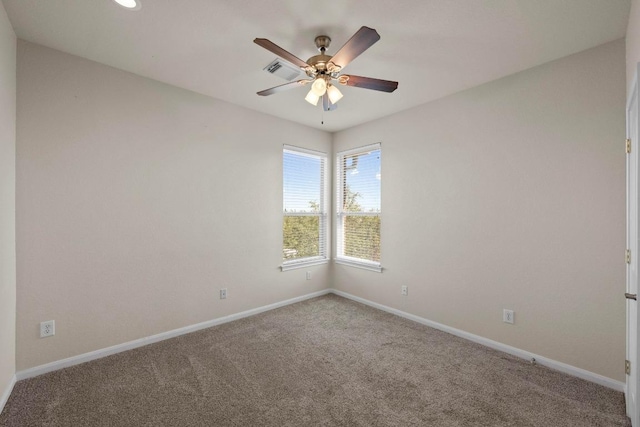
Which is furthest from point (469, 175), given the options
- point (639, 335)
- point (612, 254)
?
point (639, 335)

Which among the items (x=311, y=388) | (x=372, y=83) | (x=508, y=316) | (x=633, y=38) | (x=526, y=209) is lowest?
(x=311, y=388)

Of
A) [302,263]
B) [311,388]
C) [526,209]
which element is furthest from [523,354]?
[302,263]

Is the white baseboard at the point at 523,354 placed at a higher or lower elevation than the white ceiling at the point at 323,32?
lower

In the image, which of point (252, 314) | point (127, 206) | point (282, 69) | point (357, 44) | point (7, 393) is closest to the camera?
point (357, 44)

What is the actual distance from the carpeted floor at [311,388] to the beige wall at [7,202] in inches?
14.2

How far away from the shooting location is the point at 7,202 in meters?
2.00

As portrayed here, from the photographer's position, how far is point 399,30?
2.04 meters

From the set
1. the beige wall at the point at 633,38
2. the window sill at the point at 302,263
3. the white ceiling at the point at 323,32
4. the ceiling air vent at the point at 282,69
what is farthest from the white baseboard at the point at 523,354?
the ceiling air vent at the point at 282,69

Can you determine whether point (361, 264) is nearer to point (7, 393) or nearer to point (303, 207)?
point (303, 207)

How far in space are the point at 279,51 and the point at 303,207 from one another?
2651 mm

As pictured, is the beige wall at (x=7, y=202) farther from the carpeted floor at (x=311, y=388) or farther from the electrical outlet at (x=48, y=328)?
the carpeted floor at (x=311, y=388)

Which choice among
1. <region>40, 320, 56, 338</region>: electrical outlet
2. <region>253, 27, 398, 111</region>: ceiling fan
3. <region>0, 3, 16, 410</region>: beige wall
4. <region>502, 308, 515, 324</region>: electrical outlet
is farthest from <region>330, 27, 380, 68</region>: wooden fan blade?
<region>40, 320, 56, 338</region>: electrical outlet

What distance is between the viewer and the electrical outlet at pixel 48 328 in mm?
2299

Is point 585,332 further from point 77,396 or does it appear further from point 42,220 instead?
point 42,220
